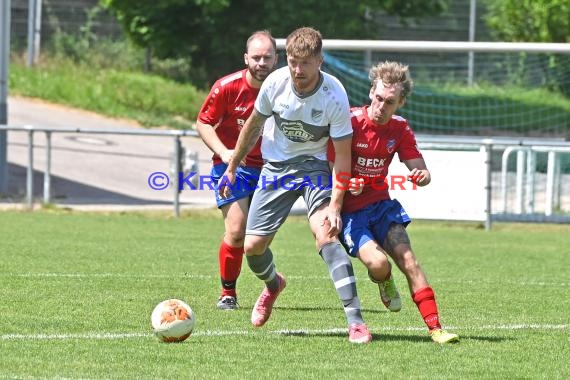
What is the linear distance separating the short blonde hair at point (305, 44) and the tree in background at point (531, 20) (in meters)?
29.6

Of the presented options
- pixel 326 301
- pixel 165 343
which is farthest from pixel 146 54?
pixel 165 343

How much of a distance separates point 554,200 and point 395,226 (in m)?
10.9

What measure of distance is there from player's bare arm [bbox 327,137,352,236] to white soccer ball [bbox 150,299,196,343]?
0.98 metres

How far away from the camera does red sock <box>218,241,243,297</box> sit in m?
9.16

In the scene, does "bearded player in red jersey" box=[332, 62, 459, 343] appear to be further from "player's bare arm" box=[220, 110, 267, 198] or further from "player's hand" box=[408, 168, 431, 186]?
"player's bare arm" box=[220, 110, 267, 198]

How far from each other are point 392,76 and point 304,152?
0.76 meters

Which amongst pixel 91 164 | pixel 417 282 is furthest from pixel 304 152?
pixel 91 164

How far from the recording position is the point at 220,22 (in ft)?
115

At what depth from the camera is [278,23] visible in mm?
34250

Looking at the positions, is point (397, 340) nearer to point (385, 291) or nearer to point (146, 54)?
point (385, 291)

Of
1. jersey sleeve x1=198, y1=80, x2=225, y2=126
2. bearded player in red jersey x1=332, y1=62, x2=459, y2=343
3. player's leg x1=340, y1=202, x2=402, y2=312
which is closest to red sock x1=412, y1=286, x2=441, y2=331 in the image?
bearded player in red jersey x1=332, y1=62, x2=459, y2=343

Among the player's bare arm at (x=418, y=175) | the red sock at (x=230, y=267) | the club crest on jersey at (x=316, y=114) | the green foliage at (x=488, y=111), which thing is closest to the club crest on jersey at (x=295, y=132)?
the club crest on jersey at (x=316, y=114)

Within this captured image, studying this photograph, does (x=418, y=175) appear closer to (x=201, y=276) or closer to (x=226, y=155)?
(x=226, y=155)

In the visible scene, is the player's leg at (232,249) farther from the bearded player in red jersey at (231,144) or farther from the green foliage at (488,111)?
the green foliage at (488,111)
